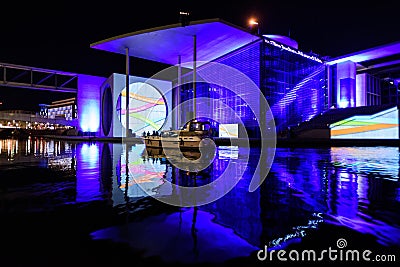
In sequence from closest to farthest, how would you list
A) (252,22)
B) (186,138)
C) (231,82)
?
(186,138) < (231,82) < (252,22)

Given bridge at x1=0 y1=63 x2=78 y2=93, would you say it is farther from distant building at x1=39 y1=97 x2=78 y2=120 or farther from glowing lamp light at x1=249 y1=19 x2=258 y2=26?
distant building at x1=39 y1=97 x2=78 y2=120

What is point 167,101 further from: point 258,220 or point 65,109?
point 65,109

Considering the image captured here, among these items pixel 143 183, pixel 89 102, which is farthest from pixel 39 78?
pixel 143 183

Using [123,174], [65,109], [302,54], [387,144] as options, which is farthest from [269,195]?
[65,109]

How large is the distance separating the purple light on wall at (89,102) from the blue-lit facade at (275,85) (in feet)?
61.8

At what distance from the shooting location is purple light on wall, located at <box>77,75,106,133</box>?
43156 millimetres

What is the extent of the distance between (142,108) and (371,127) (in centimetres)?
2546

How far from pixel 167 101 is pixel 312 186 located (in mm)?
33304

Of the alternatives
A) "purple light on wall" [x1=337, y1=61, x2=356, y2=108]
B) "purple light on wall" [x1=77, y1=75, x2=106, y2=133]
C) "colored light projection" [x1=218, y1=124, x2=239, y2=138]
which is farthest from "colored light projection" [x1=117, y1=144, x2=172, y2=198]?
"purple light on wall" [x1=77, y1=75, x2=106, y2=133]

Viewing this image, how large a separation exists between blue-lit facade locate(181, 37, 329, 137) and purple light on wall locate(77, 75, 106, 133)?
1885 cm

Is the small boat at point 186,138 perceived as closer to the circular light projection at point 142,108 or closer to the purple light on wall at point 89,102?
the circular light projection at point 142,108

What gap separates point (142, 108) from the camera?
34812 millimetres

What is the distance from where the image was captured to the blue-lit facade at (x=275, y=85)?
29359 mm

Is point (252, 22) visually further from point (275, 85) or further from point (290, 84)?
point (275, 85)
